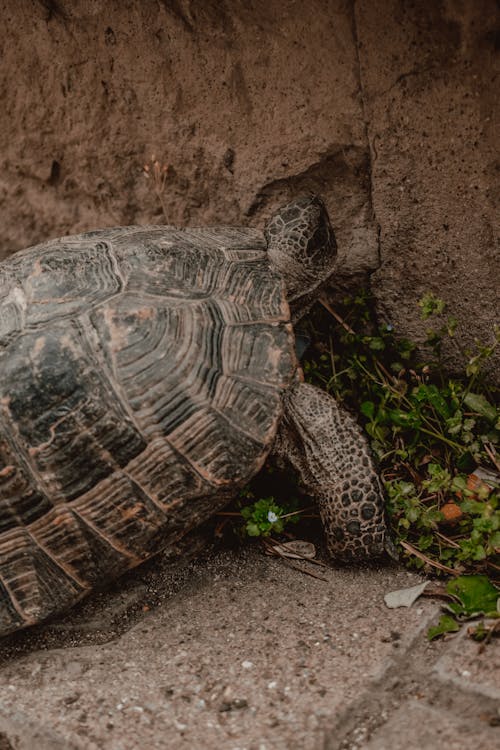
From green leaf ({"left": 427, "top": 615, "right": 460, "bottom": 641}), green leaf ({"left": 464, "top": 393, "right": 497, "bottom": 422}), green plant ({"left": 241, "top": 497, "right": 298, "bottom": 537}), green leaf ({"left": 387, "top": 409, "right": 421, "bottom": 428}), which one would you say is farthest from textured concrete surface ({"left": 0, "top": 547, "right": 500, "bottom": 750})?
green leaf ({"left": 464, "top": 393, "right": 497, "bottom": 422})

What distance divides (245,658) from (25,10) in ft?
10.1

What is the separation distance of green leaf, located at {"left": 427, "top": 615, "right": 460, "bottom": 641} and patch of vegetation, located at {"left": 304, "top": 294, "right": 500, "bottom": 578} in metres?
0.24

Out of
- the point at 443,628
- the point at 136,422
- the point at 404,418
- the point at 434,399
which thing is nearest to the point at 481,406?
the point at 434,399

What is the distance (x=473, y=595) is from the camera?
95.1 inches

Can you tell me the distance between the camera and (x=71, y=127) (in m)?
3.64

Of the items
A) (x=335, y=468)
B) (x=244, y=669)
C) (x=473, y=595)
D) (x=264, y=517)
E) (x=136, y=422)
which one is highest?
(x=136, y=422)

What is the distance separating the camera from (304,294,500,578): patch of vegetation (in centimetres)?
264

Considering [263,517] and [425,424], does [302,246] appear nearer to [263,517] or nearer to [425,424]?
[425,424]

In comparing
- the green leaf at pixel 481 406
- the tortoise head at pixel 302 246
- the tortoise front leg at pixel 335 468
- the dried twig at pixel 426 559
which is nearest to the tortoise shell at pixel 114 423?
the tortoise front leg at pixel 335 468

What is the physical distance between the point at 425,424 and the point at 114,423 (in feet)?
4.20

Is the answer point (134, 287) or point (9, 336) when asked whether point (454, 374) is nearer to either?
point (134, 287)

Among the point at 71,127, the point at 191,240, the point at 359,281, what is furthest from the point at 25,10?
the point at 359,281

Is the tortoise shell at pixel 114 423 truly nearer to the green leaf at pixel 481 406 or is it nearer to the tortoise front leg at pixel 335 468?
the tortoise front leg at pixel 335 468

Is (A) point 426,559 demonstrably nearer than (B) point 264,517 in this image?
Yes
